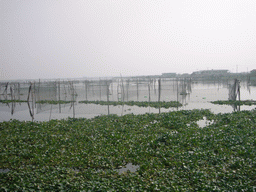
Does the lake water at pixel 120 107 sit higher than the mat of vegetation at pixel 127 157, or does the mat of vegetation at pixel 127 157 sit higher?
the lake water at pixel 120 107

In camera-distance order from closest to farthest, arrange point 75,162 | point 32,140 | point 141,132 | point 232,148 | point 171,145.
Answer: point 75,162
point 232,148
point 171,145
point 32,140
point 141,132

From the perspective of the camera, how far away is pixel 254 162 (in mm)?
5938

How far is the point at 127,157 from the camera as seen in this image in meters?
6.89

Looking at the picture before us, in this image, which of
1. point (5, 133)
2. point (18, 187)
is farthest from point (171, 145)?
point (5, 133)

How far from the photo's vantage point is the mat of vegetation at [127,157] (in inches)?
203

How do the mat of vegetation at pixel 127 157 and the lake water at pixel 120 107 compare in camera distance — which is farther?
the lake water at pixel 120 107

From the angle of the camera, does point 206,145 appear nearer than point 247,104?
Yes

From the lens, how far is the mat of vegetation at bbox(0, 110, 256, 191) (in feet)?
16.9

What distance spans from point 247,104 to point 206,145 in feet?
38.3

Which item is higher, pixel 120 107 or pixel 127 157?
pixel 120 107

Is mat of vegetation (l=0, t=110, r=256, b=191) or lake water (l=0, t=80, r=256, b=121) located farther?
lake water (l=0, t=80, r=256, b=121)

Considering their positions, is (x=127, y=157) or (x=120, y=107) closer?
(x=127, y=157)

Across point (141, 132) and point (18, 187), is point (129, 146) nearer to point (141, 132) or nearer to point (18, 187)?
point (141, 132)

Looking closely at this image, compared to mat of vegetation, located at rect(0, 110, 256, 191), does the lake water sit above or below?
above
